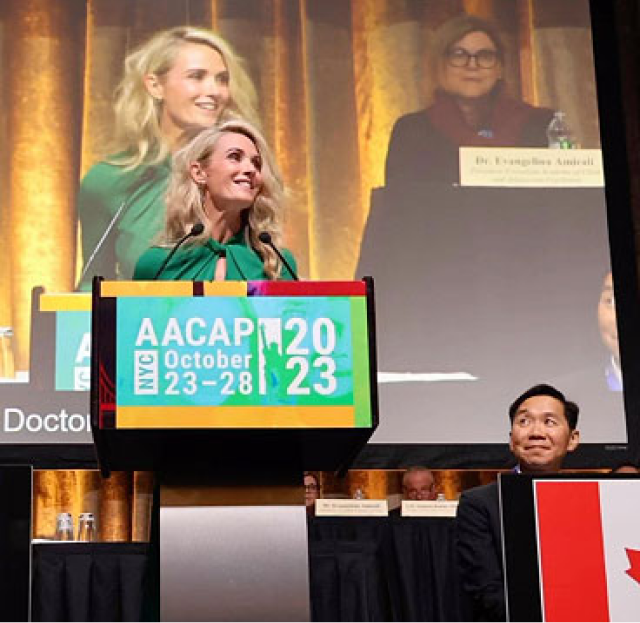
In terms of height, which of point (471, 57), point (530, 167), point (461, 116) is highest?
point (471, 57)

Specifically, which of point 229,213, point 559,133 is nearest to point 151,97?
point 559,133

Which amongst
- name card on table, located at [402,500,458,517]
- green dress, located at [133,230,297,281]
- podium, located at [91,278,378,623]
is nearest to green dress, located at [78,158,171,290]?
name card on table, located at [402,500,458,517]

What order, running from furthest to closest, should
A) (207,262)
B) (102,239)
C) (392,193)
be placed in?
(392,193), (102,239), (207,262)

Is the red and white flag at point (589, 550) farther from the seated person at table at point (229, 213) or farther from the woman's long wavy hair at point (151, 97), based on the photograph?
the woman's long wavy hair at point (151, 97)

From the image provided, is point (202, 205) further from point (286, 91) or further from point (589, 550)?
point (286, 91)

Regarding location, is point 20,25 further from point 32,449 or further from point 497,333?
point 497,333

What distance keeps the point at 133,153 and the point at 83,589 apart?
258 centimetres

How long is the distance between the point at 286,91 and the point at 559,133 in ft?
3.95

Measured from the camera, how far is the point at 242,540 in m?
2.47

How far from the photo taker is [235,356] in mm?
2393

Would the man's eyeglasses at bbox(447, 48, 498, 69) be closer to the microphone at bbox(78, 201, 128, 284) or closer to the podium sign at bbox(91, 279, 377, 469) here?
the microphone at bbox(78, 201, 128, 284)

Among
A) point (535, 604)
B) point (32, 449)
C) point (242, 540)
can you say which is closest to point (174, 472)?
point (242, 540)

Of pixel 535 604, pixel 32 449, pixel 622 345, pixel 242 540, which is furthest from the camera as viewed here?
pixel 622 345

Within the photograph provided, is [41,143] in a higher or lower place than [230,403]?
higher
